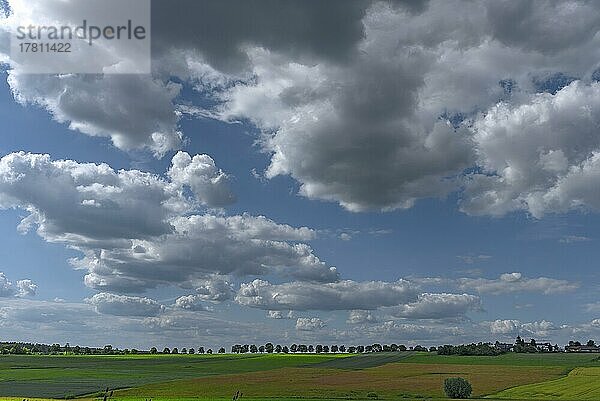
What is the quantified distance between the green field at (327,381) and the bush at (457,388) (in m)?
1.43

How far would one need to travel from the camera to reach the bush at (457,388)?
97.2 metres

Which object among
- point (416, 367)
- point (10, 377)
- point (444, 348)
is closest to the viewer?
point (10, 377)

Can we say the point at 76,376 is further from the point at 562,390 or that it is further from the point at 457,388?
the point at 562,390

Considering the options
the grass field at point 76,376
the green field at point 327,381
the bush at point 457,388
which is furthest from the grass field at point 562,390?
the grass field at point 76,376

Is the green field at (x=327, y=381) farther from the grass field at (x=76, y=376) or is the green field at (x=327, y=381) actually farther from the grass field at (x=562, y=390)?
the grass field at (x=562, y=390)

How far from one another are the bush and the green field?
143cm

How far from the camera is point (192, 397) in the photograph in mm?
88438

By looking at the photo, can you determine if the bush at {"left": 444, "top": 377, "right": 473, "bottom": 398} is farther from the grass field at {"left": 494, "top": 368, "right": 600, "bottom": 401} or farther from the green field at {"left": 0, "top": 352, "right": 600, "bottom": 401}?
the grass field at {"left": 494, "top": 368, "right": 600, "bottom": 401}

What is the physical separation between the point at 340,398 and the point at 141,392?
3018cm

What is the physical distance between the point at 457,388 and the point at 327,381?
2525cm

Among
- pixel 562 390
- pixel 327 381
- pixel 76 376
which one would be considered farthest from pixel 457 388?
pixel 76 376

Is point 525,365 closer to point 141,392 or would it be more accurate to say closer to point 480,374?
point 480,374

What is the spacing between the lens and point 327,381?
113312 millimetres

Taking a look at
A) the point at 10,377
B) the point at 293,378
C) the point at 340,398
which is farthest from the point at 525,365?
the point at 10,377
